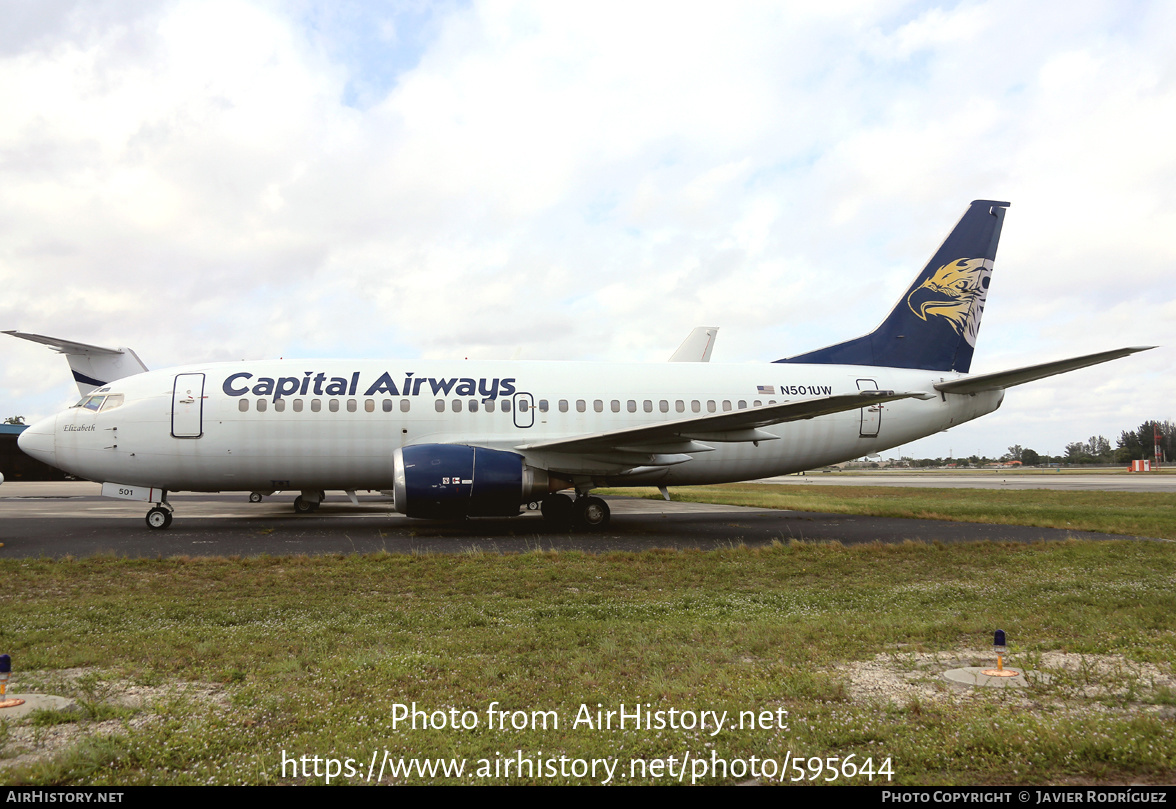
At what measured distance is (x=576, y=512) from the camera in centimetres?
1534

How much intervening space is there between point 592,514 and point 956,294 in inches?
435

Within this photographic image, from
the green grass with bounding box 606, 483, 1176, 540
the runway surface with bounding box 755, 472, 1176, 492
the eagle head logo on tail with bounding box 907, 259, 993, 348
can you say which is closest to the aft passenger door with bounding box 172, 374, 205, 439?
the green grass with bounding box 606, 483, 1176, 540

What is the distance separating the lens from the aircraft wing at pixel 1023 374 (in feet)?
39.1

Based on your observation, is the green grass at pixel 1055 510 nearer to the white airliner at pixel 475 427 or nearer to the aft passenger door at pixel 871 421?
the white airliner at pixel 475 427

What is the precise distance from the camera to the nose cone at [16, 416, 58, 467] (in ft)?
46.6

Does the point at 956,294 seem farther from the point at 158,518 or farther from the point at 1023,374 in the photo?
the point at 158,518

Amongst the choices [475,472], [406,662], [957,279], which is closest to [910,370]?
[957,279]

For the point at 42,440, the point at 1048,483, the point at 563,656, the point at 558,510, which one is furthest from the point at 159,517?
the point at 1048,483

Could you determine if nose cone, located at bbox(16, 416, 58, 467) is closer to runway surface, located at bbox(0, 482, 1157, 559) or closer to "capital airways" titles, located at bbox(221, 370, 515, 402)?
runway surface, located at bbox(0, 482, 1157, 559)

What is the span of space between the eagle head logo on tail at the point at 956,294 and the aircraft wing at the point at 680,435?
463 centimetres

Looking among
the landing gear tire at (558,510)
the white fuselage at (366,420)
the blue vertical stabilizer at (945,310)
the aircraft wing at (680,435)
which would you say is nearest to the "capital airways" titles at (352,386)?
the white fuselage at (366,420)

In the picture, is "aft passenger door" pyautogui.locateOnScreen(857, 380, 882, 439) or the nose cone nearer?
the nose cone
